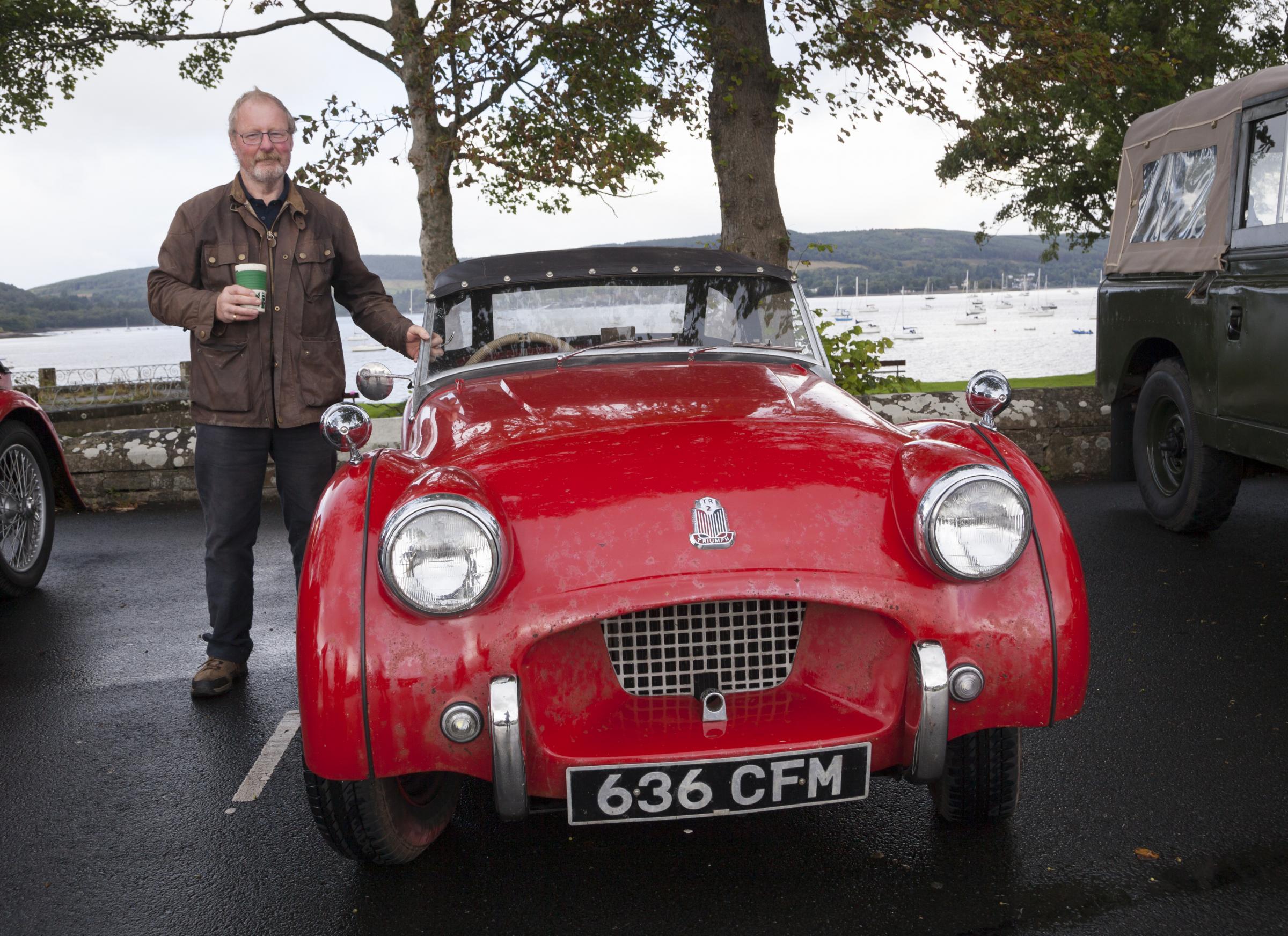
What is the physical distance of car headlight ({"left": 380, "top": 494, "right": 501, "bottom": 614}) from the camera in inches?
→ 81.0

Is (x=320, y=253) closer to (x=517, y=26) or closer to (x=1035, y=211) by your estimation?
(x=517, y=26)

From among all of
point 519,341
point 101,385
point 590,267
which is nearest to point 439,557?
point 519,341

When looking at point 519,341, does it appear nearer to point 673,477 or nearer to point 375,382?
point 375,382

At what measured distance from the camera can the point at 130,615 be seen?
15.8ft

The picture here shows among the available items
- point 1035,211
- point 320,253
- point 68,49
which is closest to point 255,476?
point 320,253

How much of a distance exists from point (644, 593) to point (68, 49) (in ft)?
49.0

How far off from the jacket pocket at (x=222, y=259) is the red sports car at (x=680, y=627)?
1377 millimetres

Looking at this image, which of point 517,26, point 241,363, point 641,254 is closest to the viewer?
point 241,363

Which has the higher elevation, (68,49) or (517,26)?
(68,49)

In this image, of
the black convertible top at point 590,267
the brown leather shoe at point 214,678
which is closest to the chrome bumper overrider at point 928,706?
the black convertible top at point 590,267

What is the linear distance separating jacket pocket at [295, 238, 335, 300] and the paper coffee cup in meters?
0.32

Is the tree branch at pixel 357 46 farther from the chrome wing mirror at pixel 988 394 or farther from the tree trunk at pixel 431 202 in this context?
the chrome wing mirror at pixel 988 394

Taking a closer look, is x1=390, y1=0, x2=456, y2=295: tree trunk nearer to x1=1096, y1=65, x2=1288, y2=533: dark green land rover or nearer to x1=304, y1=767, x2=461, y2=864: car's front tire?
x1=1096, y1=65, x2=1288, y2=533: dark green land rover

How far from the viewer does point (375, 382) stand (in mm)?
3434
